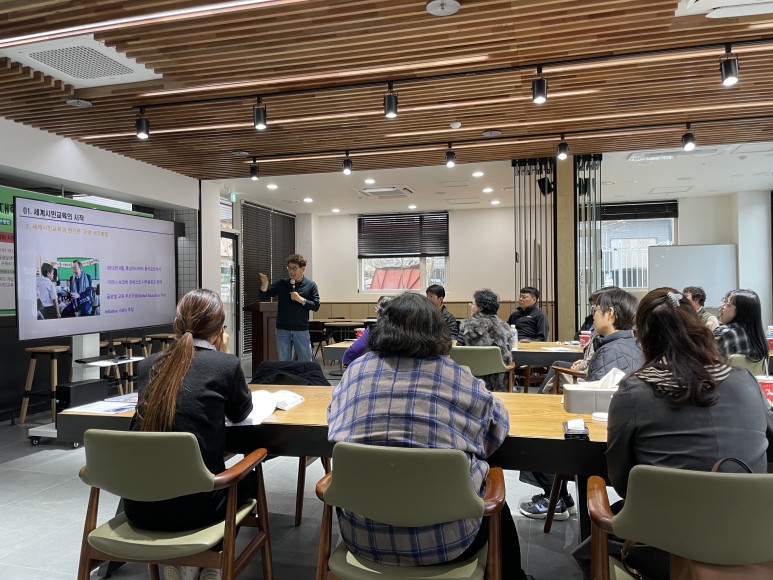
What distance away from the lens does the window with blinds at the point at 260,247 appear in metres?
9.97

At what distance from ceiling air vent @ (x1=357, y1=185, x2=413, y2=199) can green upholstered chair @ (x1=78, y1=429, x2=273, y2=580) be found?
287 inches

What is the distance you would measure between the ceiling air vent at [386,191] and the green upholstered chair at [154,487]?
23.9ft

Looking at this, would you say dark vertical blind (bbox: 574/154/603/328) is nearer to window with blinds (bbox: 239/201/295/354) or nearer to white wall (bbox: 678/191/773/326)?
white wall (bbox: 678/191/773/326)

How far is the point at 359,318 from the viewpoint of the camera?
11523 mm

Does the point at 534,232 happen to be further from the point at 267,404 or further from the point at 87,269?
the point at 267,404

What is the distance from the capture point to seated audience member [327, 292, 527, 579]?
1.54 m

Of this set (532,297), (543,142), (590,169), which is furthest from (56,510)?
(590,169)

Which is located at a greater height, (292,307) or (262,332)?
(292,307)

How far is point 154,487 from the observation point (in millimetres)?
1667

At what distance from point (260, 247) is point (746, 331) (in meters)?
8.38

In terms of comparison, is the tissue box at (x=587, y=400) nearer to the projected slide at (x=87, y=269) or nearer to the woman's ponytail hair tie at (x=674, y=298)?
the woman's ponytail hair tie at (x=674, y=298)

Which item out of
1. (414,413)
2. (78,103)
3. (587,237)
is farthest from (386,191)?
(414,413)

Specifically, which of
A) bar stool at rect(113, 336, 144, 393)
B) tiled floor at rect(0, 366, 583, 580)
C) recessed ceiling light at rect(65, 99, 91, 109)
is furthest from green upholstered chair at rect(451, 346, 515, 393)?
recessed ceiling light at rect(65, 99, 91, 109)

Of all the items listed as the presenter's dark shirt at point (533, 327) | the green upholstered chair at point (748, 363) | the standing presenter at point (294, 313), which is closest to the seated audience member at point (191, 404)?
the green upholstered chair at point (748, 363)
